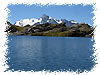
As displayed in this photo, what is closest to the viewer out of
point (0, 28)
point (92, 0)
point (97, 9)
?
point (0, 28)

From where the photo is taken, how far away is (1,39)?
10844 millimetres

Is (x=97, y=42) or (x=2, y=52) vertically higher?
(x=97, y=42)

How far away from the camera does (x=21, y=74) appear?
10711mm

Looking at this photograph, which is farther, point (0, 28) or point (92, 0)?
point (92, 0)

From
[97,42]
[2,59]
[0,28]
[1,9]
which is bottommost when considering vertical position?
[2,59]

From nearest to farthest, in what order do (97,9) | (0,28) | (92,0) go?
(0,28) < (97,9) < (92,0)

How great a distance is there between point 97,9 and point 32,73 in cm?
554

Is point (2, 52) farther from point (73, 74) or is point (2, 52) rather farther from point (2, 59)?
point (73, 74)

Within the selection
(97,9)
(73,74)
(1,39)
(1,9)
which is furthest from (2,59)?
(97,9)

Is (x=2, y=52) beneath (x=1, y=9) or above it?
beneath

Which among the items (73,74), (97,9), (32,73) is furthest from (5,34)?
(97,9)

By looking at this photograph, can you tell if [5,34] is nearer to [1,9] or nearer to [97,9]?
[1,9]

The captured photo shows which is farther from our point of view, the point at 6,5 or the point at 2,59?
the point at 6,5

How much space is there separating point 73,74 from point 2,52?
4494 millimetres
